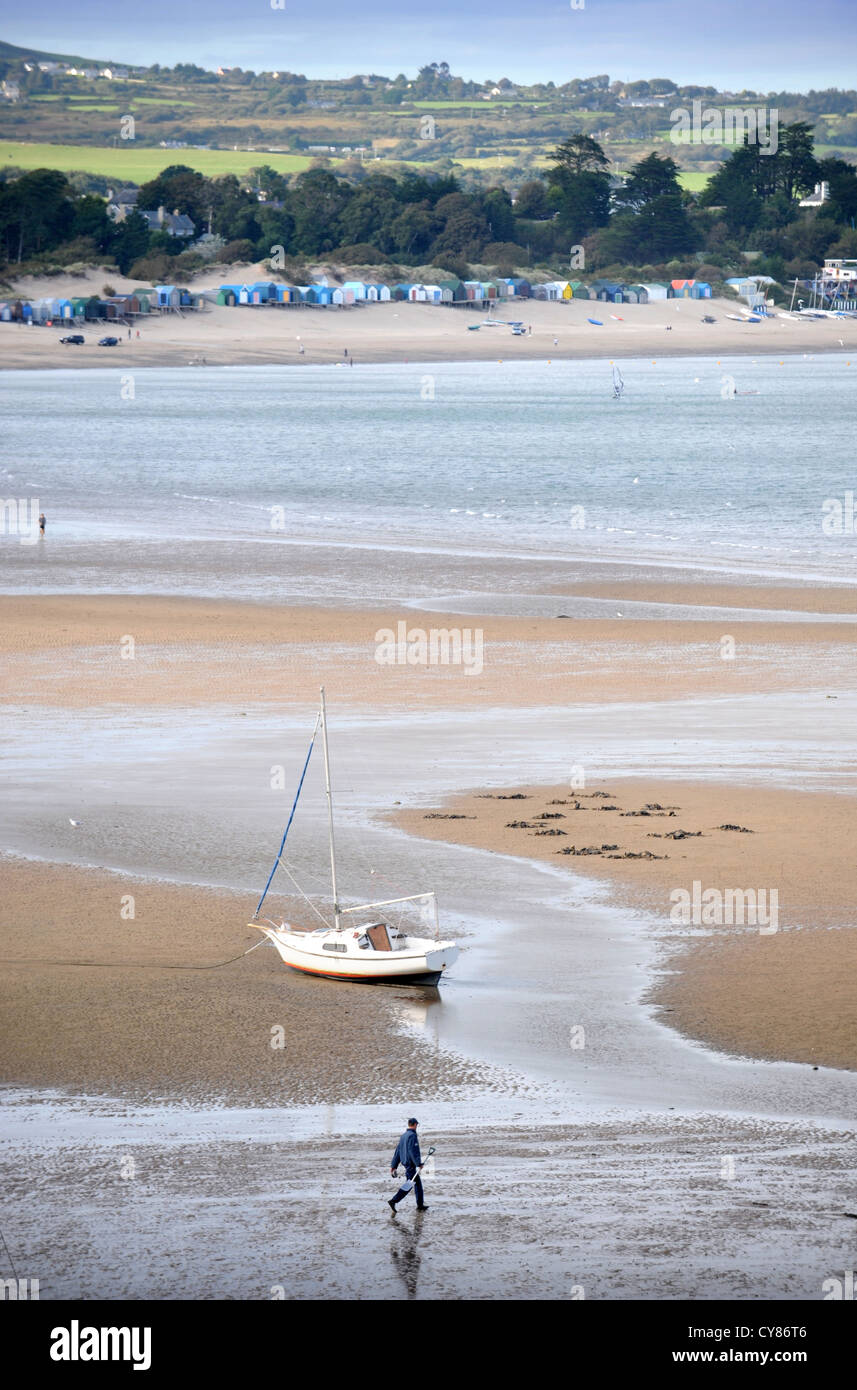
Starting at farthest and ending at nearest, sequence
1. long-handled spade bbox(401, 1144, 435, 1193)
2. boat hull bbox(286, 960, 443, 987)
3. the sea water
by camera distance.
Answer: the sea water → boat hull bbox(286, 960, 443, 987) → long-handled spade bbox(401, 1144, 435, 1193)

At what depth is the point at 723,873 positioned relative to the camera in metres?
23.1

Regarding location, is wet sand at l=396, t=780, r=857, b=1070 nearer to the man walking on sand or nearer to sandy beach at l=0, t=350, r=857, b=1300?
sandy beach at l=0, t=350, r=857, b=1300

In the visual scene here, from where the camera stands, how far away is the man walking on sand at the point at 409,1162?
13.7 metres

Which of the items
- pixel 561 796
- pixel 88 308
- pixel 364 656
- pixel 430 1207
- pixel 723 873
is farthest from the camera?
pixel 88 308

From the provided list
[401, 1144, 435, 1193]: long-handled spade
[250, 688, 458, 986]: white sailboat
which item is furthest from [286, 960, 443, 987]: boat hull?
[401, 1144, 435, 1193]: long-handled spade

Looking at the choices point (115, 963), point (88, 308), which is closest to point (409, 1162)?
point (115, 963)

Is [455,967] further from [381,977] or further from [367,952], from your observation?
[367,952]

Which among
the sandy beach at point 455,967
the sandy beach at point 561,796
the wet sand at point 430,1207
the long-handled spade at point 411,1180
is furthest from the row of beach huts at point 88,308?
the long-handled spade at point 411,1180

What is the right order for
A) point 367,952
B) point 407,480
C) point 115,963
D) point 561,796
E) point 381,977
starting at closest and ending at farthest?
point 367,952 → point 381,977 → point 115,963 → point 561,796 → point 407,480

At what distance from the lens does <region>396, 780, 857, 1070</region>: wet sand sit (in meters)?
18.2

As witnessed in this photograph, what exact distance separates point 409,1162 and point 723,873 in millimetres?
10224

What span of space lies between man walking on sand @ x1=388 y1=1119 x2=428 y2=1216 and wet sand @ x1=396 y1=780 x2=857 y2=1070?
15.6ft

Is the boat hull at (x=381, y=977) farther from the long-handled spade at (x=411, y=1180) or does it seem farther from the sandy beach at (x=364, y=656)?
the sandy beach at (x=364, y=656)

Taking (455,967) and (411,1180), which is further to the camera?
(455,967)
